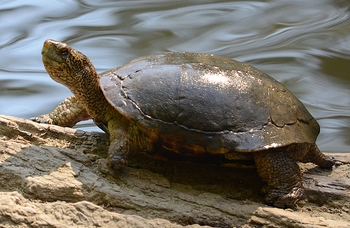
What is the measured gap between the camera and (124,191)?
2297mm

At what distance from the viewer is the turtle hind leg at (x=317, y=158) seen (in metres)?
2.62

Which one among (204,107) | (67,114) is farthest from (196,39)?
(204,107)

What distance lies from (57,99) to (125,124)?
229cm

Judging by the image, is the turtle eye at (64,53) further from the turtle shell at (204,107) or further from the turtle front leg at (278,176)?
the turtle front leg at (278,176)

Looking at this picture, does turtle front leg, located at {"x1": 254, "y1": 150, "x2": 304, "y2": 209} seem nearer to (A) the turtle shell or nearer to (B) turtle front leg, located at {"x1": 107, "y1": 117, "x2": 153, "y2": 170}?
(A) the turtle shell

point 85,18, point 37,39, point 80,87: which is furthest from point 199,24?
point 80,87

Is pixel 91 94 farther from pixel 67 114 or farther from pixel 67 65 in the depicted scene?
pixel 67 114

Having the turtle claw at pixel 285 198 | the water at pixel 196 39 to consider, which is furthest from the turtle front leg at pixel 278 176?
the water at pixel 196 39

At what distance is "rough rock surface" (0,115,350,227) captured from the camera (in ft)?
7.22

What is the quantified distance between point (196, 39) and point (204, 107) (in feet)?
10.6

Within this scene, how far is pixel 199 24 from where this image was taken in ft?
19.1

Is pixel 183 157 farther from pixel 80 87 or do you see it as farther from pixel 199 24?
pixel 199 24

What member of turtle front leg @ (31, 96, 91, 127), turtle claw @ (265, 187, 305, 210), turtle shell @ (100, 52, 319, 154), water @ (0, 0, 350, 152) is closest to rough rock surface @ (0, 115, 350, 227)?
turtle claw @ (265, 187, 305, 210)

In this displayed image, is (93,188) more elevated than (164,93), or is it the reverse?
(164,93)
